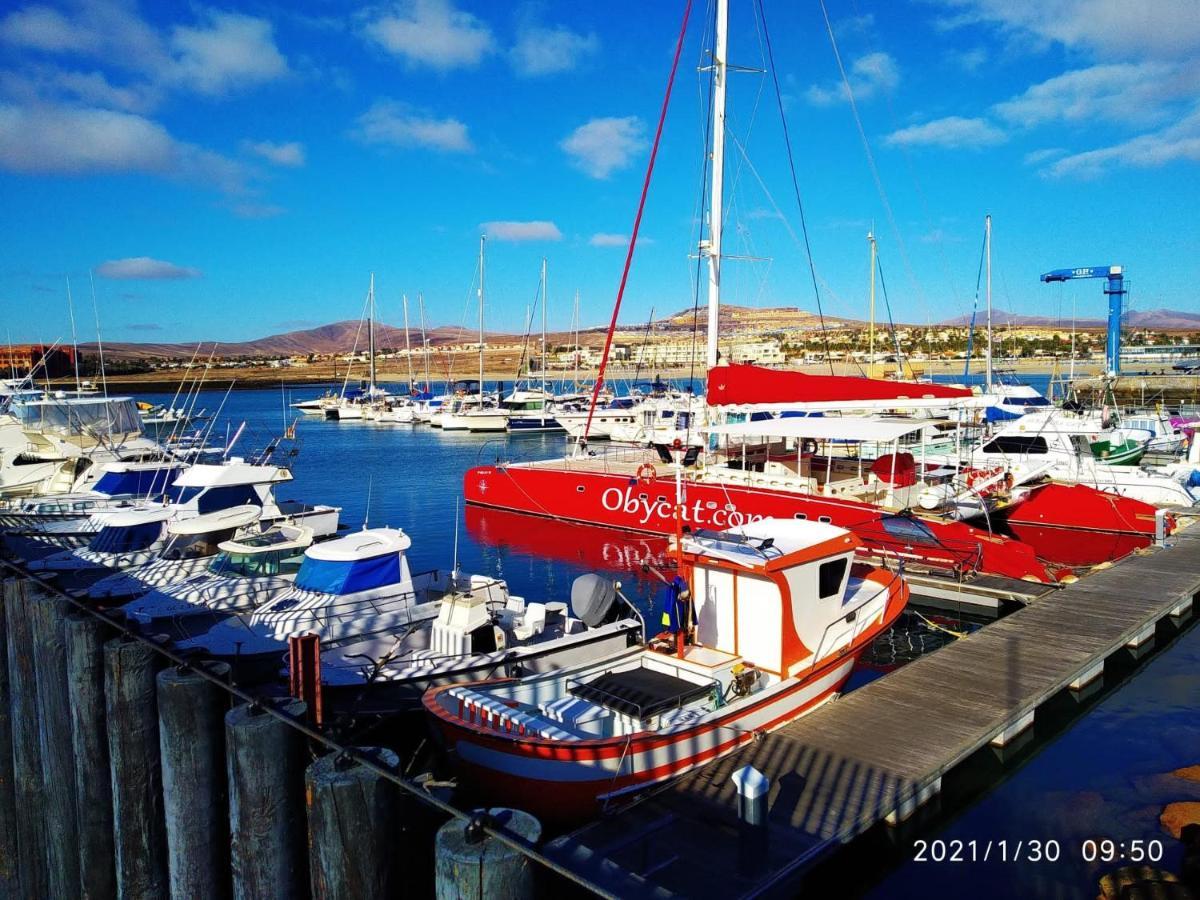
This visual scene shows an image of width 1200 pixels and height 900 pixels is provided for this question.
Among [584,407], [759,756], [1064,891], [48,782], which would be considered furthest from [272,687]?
[584,407]

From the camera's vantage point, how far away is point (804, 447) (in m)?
26.0

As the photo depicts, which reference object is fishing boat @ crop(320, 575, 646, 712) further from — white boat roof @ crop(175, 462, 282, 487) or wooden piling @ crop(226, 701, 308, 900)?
white boat roof @ crop(175, 462, 282, 487)

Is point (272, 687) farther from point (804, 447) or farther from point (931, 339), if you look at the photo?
point (931, 339)

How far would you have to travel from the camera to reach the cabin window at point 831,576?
12125 millimetres

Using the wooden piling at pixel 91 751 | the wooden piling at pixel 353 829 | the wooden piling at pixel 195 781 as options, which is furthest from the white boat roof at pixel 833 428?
the wooden piling at pixel 353 829

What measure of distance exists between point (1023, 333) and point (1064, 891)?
192094mm

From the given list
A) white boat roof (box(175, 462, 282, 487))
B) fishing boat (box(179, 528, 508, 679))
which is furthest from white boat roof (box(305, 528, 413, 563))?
white boat roof (box(175, 462, 282, 487))

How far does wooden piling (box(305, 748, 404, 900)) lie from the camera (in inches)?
138

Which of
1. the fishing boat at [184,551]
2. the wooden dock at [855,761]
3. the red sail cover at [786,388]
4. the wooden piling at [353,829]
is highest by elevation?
the red sail cover at [786,388]

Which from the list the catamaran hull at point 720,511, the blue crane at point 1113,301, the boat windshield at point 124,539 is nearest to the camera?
the boat windshield at point 124,539

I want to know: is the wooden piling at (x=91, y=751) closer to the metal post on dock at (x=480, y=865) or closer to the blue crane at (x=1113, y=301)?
the metal post on dock at (x=480, y=865)

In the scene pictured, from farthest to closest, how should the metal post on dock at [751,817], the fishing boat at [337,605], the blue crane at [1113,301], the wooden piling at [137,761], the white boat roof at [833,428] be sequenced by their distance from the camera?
the blue crane at [1113,301], the white boat roof at [833,428], the fishing boat at [337,605], the metal post on dock at [751,817], the wooden piling at [137,761]
